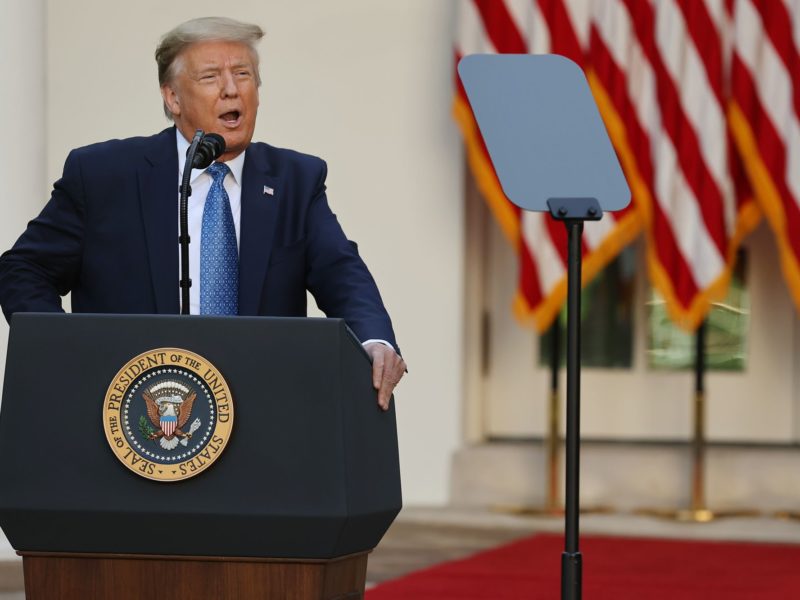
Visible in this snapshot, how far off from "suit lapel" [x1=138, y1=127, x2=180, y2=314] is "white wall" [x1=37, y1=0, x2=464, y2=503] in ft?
16.3

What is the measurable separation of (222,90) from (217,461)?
0.82 meters

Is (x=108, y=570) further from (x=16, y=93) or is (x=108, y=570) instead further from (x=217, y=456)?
(x=16, y=93)

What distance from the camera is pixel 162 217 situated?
2.79m

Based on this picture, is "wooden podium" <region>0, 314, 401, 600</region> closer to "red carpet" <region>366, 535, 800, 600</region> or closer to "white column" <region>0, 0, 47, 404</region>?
"red carpet" <region>366, 535, 800, 600</region>

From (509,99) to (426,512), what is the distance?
15.5ft

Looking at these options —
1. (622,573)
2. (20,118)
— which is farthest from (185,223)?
(20,118)

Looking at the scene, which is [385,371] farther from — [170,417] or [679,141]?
[679,141]

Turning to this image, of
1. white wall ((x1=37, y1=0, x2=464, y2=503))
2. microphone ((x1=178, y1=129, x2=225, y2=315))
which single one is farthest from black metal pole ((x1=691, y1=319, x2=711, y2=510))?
microphone ((x1=178, y1=129, x2=225, y2=315))

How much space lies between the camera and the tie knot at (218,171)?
2830 millimetres

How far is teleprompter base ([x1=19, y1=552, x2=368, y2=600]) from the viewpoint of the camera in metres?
2.25

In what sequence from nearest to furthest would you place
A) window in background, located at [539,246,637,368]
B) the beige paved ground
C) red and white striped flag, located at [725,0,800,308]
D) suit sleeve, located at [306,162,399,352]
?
suit sleeve, located at [306,162,399,352] → the beige paved ground → red and white striped flag, located at [725,0,800,308] → window in background, located at [539,246,637,368]

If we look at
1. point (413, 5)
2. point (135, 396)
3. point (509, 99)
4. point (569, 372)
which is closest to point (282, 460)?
point (135, 396)

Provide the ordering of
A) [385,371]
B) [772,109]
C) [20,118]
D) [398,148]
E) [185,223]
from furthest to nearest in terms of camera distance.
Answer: [398,148]
[772,109]
[20,118]
[185,223]
[385,371]

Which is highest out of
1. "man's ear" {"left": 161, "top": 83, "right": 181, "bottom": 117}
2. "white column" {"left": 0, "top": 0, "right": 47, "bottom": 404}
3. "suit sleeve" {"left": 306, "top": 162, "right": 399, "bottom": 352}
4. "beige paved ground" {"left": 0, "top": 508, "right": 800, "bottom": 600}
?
"white column" {"left": 0, "top": 0, "right": 47, "bottom": 404}
